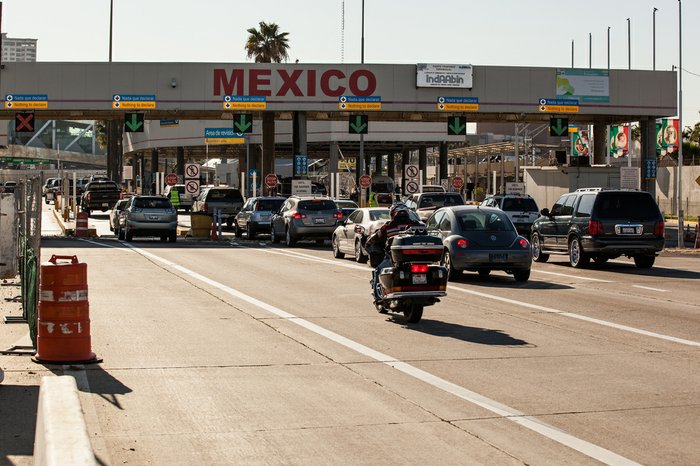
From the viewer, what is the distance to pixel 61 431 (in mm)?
4992

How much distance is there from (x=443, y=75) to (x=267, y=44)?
4796cm

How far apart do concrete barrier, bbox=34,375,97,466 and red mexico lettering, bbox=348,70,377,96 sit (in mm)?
43545

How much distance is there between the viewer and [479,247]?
22406mm

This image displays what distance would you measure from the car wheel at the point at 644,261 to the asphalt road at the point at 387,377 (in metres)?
6.46

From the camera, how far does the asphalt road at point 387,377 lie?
7840mm

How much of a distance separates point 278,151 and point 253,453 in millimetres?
98712

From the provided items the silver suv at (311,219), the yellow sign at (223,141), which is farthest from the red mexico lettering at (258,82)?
the yellow sign at (223,141)

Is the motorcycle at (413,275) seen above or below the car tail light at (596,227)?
below

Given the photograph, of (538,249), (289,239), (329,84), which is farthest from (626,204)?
(329,84)

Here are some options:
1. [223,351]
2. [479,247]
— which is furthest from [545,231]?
[223,351]

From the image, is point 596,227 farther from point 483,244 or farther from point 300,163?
point 300,163

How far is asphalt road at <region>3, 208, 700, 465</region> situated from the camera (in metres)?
7.84

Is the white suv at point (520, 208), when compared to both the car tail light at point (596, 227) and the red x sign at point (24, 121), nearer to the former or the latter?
the car tail light at point (596, 227)

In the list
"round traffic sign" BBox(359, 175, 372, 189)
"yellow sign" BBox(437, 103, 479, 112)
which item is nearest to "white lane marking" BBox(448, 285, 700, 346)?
"yellow sign" BBox(437, 103, 479, 112)
